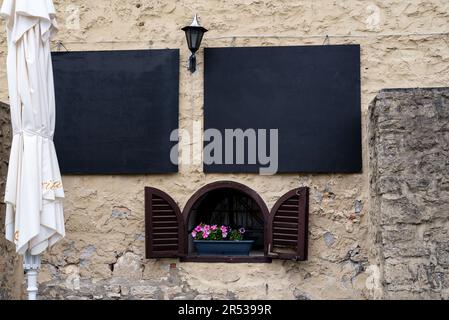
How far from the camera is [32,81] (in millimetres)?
5781

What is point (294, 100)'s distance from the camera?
7.11 metres

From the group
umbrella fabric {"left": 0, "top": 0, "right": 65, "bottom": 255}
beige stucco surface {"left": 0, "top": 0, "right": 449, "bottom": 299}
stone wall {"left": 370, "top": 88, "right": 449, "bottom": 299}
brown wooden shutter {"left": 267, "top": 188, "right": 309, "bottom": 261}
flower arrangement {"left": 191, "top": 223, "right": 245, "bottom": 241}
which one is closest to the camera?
umbrella fabric {"left": 0, "top": 0, "right": 65, "bottom": 255}

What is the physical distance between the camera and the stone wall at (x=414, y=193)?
6035 mm

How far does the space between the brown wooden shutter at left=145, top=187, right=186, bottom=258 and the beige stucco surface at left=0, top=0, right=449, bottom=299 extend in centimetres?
12

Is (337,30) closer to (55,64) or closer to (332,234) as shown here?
(332,234)

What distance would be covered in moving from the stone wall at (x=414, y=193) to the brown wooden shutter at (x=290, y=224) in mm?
844

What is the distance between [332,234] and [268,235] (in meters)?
0.58

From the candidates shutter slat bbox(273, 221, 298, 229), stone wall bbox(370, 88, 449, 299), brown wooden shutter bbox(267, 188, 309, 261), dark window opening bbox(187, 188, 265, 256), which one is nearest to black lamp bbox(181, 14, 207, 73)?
dark window opening bbox(187, 188, 265, 256)

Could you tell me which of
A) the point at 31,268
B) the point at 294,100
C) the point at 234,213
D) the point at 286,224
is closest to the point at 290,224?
the point at 286,224

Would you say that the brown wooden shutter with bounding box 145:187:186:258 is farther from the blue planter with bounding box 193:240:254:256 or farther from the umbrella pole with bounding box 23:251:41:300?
the umbrella pole with bounding box 23:251:41:300

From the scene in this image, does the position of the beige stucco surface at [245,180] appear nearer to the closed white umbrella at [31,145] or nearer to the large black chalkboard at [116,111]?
the large black chalkboard at [116,111]

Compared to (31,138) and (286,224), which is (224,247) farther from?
(31,138)

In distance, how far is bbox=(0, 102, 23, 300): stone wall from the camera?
6891mm

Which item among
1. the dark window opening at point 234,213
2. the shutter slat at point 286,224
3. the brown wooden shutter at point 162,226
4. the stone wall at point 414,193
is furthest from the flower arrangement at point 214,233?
the stone wall at point 414,193
